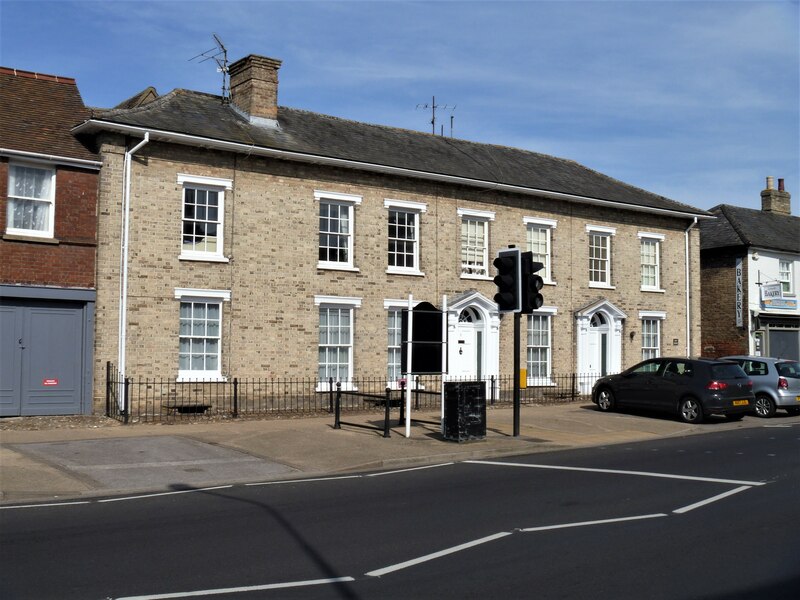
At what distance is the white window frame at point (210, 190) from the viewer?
20609 mm

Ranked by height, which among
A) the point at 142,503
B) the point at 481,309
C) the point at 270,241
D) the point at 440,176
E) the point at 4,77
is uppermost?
the point at 4,77

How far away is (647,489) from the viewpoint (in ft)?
36.6

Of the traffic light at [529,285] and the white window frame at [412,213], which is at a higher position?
the white window frame at [412,213]

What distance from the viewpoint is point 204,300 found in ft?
68.3

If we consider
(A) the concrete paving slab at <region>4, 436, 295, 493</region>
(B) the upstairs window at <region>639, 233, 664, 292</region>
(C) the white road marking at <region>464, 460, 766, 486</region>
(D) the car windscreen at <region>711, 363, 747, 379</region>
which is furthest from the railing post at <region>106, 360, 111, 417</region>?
(B) the upstairs window at <region>639, 233, 664, 292</region>

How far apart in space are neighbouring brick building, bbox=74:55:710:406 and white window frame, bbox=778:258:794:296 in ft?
28.5

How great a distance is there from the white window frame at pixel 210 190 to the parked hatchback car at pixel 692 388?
11.0 metres

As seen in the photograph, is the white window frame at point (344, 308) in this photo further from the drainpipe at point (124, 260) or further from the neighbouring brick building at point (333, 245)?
the drainpipe at point (124, 260)

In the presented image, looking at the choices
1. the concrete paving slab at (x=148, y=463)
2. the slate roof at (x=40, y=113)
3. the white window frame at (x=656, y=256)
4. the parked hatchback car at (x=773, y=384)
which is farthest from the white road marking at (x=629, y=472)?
the white window frame at (x=656, y=256)

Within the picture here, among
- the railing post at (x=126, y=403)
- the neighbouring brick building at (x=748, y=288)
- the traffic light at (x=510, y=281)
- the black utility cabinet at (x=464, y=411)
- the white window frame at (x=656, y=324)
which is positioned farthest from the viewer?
the neighbouring brick building at (x=748, y=288)

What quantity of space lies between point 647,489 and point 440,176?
1468cm

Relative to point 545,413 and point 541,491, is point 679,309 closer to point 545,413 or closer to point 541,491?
point 545,413

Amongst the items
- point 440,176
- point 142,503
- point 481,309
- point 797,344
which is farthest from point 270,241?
point 797,344

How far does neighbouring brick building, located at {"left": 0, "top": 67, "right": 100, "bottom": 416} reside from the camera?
1822cm
